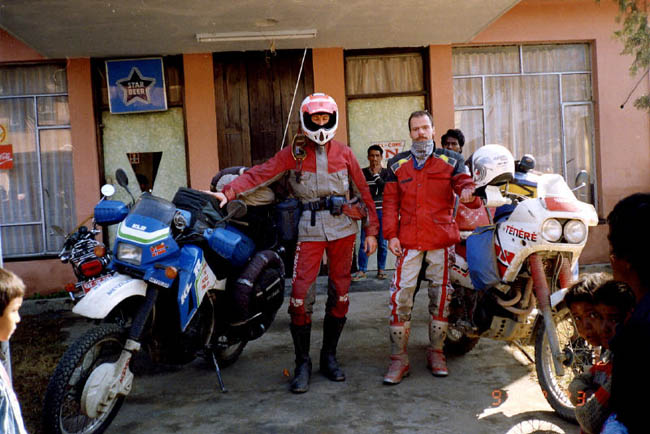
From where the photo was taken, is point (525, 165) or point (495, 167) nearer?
point (495, 167)

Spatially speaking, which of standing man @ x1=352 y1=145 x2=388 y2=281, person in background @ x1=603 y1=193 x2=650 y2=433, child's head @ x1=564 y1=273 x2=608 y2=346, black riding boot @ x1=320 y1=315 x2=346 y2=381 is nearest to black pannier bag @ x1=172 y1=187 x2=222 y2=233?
black riding boot @ x1=320 y1=315 x2=346 y2=381

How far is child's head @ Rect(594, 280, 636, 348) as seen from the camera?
8.05ft

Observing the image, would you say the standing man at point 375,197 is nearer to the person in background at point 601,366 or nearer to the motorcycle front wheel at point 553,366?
the motorcycle front wheel at point 553,366

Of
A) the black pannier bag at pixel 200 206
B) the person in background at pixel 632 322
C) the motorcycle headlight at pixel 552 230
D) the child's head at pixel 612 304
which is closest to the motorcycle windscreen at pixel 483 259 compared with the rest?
the motorcycle headlight at pixel 552 230

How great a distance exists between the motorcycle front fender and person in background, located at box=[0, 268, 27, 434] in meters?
1.28

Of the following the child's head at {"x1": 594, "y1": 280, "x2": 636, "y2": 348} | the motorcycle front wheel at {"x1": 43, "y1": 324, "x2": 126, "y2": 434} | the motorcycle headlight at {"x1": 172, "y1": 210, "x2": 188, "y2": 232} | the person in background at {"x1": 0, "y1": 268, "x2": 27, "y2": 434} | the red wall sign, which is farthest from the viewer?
the red wall sign

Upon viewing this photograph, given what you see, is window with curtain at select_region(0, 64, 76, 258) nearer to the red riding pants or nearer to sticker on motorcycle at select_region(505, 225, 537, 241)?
the red riding pants

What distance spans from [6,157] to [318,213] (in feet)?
19.5

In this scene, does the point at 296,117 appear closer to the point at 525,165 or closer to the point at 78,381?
the point at 525,165

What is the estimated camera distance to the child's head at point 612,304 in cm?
245

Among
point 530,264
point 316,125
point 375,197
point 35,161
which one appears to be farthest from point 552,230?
point 35,161

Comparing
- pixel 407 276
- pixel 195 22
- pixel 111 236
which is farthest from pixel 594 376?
pixel 111 236

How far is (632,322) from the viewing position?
1.72m

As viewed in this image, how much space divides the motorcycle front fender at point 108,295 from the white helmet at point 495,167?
216cm
